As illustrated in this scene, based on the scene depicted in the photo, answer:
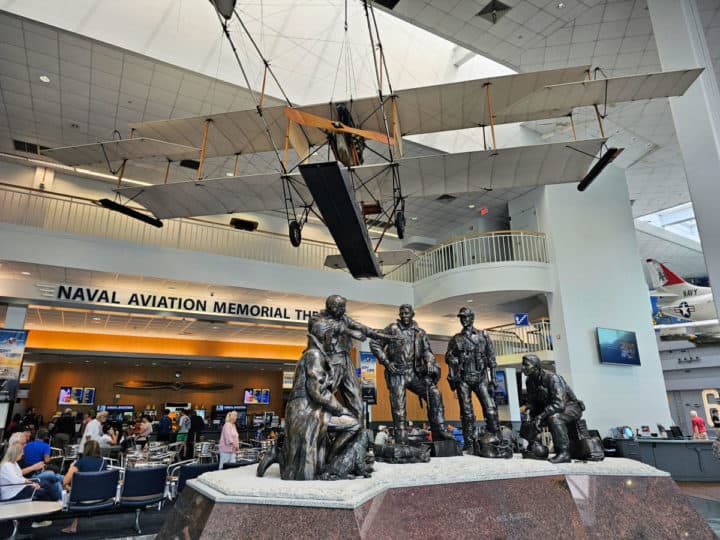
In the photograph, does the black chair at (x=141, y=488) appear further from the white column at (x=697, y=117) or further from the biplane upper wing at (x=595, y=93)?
the biplane upper wing at (x=595, y=93)

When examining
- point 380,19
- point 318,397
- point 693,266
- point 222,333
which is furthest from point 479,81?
point 693,266

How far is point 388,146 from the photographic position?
8.66 m

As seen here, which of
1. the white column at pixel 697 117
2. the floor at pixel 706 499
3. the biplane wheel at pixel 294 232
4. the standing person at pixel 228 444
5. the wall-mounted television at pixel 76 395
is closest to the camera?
the floor at pixel 706 499

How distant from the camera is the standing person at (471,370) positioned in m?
5.93

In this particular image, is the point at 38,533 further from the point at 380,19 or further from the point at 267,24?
the point at 380,19

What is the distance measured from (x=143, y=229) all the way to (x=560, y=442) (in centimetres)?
1299

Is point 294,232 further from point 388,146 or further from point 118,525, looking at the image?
point 118,525

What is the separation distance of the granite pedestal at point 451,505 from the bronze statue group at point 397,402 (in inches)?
9.4

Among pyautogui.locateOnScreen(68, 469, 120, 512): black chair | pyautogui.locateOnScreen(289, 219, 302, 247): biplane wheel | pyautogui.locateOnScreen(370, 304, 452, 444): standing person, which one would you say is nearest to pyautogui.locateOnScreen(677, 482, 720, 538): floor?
pyautogui.locateOnScreen(370, 304, 452, 444): standing person

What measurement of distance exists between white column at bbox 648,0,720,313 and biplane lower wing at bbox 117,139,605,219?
1370 millimetres

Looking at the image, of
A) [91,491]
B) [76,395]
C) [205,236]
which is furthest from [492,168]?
[76,395]

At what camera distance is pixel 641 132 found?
1374 cm

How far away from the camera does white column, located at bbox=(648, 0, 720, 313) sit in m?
6.67

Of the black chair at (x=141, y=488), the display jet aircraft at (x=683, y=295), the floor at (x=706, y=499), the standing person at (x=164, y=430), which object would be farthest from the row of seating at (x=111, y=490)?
the display jet aircraft at (x=683, y=295)
